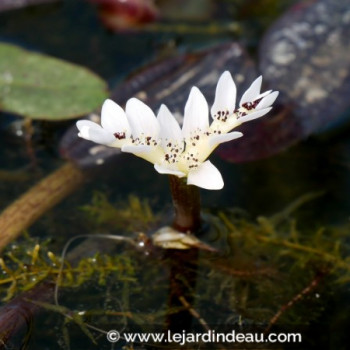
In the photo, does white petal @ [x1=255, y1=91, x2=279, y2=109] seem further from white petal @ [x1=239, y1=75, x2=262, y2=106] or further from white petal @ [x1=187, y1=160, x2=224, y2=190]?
white petal @ [x1=187, y1=160, x2=224, y2=190]

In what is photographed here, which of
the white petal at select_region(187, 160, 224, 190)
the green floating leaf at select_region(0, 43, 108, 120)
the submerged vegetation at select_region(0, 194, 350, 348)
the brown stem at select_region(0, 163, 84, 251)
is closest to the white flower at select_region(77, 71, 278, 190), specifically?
the white petal at select_region(187, 160, 224, 190)

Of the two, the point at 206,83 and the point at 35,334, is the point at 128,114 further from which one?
the point at 206,83

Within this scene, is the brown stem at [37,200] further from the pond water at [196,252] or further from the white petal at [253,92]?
the white petal at [253,92]

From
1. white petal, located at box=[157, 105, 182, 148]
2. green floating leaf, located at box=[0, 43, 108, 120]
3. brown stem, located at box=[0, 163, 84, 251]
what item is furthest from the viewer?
green floating leaf, located at box=[0, 43, 108, 120]

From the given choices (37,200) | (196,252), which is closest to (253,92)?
(196,252)

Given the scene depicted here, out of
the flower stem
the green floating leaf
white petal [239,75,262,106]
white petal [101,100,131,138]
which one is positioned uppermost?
the green floating leaf

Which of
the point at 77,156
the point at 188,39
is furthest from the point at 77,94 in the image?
the point at 188,39

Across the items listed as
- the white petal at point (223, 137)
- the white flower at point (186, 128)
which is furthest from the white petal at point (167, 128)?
the white petal at point (223, 137)
